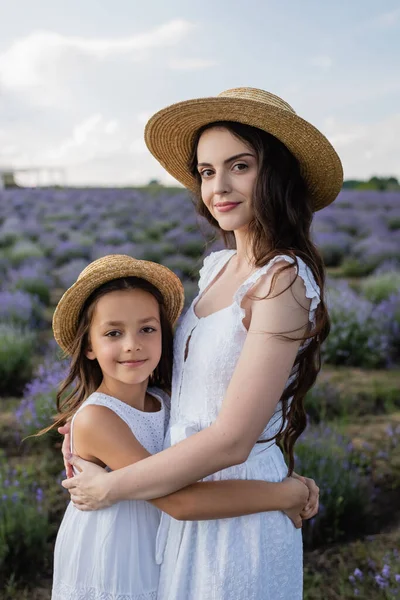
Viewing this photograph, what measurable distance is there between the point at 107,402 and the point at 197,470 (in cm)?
41

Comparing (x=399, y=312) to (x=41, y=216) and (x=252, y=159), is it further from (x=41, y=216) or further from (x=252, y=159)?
(x=41, y=216)

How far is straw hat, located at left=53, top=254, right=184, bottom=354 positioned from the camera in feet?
6.73

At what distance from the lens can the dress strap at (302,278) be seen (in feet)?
5.88

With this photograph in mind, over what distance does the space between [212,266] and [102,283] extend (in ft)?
1.72

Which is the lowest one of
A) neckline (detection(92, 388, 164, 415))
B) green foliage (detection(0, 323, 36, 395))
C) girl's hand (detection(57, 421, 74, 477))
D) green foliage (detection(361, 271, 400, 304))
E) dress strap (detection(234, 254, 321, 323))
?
girl's hand (detection(57, 421, 74, 477))

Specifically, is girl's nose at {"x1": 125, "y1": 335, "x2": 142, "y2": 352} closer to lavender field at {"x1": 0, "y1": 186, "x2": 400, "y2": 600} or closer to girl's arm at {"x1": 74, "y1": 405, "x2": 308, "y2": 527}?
girl's arm at {"x1": 74, "y1": 405, "x2": 308, "y2": 527}

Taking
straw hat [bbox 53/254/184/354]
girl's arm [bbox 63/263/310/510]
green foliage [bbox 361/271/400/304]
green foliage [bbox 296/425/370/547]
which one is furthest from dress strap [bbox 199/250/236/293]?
green foliage [bbox 361/271/400/304]

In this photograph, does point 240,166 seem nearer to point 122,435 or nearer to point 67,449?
point 122,435

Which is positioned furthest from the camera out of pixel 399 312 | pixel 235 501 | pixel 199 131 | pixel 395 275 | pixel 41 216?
pixel 41 216

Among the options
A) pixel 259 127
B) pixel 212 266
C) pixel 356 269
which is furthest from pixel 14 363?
pixel 356 269

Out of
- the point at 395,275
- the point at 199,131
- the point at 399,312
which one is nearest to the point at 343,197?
the point at 395,275

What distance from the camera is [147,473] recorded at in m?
1.76

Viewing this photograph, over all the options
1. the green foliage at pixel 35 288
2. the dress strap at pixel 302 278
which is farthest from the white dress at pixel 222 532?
the green foliage at pixel 35 288

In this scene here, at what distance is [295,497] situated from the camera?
194 cm
